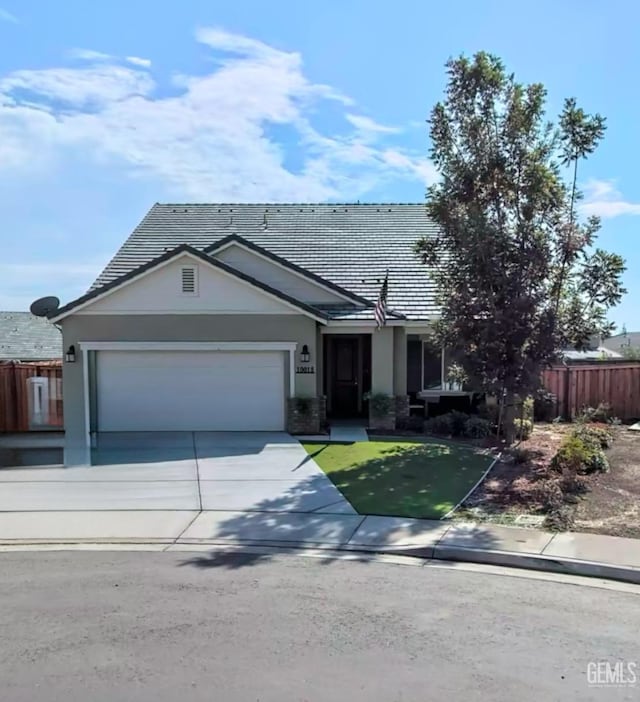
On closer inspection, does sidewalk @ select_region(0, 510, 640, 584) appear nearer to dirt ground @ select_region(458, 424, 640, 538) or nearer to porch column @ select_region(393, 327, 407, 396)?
dirt ground @ select_region(458, 424, 640, 538)

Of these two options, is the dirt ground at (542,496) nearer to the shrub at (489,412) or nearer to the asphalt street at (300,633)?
the asphalt street at (300,633)

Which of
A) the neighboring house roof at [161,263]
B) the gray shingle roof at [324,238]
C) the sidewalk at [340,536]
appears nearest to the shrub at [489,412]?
the gray shingle roof at [324,238]

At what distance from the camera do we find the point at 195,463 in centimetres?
1218

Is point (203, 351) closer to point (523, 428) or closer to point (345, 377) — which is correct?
point (345, 377)

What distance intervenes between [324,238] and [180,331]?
6988mm

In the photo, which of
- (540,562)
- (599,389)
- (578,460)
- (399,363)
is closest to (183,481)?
(540,562)

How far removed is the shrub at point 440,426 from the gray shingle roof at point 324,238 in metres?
2.76

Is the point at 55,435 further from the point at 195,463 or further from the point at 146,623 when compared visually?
the point at 146,623

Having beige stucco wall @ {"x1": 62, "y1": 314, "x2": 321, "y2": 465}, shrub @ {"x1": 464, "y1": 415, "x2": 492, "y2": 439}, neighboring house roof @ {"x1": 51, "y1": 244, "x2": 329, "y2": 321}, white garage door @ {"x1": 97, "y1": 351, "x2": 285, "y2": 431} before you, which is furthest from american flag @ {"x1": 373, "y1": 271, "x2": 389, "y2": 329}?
shrub @ {"x1": 464, "y1": 415, "x2": 492, "y2": 439}

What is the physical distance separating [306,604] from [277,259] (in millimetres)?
12748

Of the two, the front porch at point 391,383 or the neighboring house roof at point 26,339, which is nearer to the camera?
the front porch at point 391,383

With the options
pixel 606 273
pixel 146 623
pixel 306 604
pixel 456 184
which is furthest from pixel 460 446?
pixel 146 623

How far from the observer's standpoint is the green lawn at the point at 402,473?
9108 millimetres

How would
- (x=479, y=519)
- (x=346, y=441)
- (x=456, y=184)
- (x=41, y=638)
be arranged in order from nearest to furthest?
(x=41, y=638), (x=479, y=519), (x=456, y=184), (x=346, y=441)
